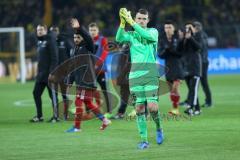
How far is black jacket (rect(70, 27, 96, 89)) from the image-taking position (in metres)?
14.9

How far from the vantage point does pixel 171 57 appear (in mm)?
18344

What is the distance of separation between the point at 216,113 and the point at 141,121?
253 inches

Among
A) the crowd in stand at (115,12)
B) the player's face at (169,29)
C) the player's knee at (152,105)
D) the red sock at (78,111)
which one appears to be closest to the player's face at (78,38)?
the red sock at (78,111)

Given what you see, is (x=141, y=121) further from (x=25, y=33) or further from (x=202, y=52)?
(x=25, y=33)

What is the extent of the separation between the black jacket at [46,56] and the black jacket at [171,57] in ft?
8.83

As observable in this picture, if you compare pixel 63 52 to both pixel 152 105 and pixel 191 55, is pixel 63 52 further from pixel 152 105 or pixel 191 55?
pixel 152 105

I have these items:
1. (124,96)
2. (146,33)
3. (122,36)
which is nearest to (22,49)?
(124,96)

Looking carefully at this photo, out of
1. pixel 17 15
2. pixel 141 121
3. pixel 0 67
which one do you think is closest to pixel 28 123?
pixel 141 121

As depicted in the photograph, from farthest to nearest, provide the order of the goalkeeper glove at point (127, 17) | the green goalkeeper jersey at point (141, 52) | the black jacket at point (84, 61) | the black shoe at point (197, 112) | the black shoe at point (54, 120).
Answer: the black shoe at point (197, 112) → the black shoe at point (54, 120) → the black jacket at point (84, 61) → the green goalkeeper jersey at point (141, 52) → the goalkeeper glove at point (127, 17)

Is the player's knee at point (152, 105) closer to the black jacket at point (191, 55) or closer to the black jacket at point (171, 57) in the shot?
the black jacket at point (171, 57)

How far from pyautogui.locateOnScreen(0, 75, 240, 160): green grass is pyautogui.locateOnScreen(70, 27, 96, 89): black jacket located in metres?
0.94

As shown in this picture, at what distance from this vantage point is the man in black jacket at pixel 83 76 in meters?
14.9

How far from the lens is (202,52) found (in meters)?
20.1

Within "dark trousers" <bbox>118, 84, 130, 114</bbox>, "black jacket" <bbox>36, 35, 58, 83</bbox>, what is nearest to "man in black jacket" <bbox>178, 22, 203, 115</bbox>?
"dark trousers" <bbox>118, 84, 130, 114</bbox>
